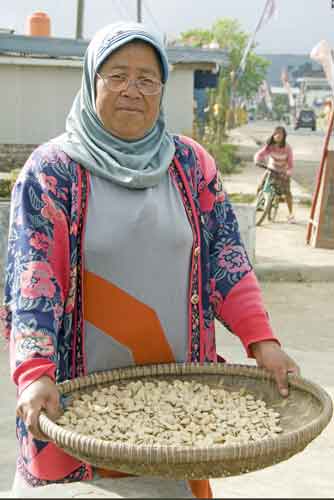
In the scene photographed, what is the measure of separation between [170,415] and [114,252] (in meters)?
0.39

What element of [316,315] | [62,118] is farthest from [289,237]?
[62,118]

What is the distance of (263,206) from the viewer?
1277cm

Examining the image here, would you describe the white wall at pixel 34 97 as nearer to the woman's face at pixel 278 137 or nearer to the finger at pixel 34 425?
the woman's face at pixel 278 137

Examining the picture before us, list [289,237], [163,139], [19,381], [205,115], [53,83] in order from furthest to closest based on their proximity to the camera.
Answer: [205,115] → [53,83] → [289,237] → [163,139] → [19,381]

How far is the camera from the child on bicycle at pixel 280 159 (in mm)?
12372

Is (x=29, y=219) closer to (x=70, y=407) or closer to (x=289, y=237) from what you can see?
(x=70, y=407)

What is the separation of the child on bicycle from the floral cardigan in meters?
9.90

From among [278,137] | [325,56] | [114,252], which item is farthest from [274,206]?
[114,252]

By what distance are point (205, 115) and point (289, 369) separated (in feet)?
106

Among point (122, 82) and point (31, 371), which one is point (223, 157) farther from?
point (31, 371)

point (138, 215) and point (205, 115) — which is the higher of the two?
point (138, 215)

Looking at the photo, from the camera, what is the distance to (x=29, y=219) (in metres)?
2.07

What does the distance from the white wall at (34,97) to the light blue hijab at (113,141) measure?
15.1m

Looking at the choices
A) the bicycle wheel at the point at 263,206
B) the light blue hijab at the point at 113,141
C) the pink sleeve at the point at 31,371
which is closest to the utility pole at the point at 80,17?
the bicycle wheel at the point at 263,206
